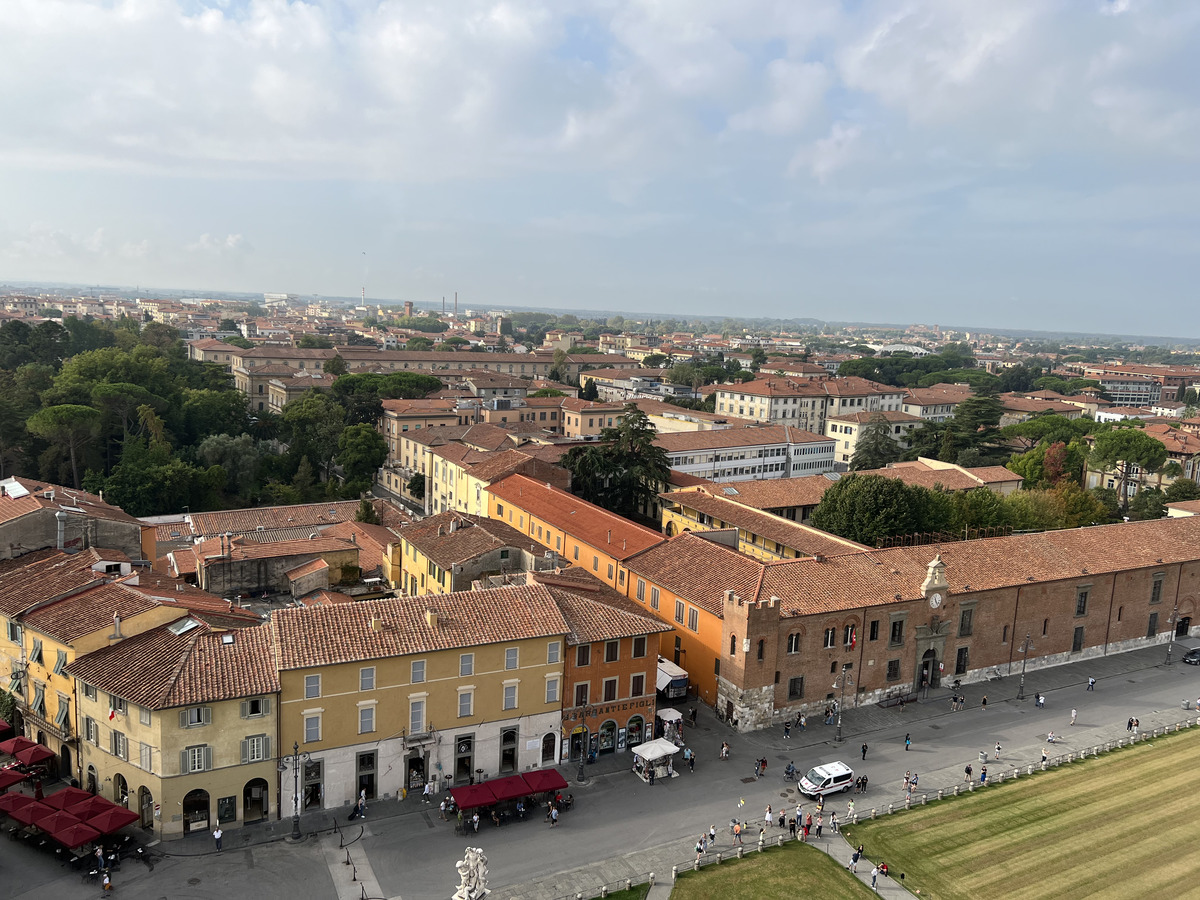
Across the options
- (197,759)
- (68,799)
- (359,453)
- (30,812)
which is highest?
(359,453)

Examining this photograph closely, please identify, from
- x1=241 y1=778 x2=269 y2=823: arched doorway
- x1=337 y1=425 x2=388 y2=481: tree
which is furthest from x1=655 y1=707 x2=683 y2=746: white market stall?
x1=337 y1=425 x2=388 y2=481: tree

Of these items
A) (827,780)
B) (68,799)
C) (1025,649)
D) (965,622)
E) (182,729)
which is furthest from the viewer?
(1025,649)

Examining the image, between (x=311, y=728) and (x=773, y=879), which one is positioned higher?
(x=311, y=728)

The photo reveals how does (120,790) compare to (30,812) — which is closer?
(30,812)

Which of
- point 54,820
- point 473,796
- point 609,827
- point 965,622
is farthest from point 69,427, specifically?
point 965,622

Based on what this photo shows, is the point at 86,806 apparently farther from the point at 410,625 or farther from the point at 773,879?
the point at 773,879

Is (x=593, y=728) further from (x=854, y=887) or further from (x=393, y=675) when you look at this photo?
(x=854, y=887)
